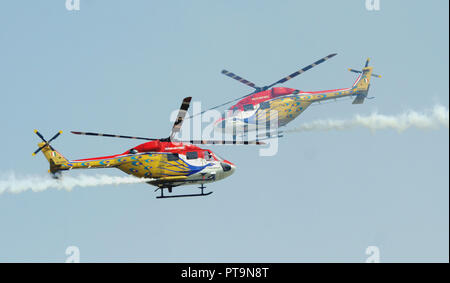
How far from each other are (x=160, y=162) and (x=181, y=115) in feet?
10.5

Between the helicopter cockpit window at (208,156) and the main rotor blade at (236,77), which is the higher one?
the main rotor blade at (236,77)

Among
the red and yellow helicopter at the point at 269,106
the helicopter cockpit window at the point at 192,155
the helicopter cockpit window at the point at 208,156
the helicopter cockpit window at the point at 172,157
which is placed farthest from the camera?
the red and yellow helicopter at the point at 269,106

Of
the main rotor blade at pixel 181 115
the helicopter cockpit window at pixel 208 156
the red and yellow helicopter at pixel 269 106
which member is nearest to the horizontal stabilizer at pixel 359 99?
the red and yellow helicopter at pixel 269 106

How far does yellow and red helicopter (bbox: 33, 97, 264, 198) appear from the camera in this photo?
159 feet

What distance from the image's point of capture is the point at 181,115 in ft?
156

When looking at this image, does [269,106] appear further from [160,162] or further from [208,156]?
[160,162]

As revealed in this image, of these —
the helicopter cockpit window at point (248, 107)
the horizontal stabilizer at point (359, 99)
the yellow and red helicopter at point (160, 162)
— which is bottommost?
the yellow and red helicopter at point (160, 162)

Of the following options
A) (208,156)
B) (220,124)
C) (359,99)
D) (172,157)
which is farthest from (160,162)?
(359,99)

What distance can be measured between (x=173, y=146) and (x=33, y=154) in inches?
305

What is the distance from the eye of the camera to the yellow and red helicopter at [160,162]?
159ft

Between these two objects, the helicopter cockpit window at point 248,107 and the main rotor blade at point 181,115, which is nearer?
the main rotor blade at point 181,115

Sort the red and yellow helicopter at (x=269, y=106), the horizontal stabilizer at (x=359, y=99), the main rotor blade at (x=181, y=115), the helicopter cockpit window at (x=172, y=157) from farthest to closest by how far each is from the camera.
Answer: the horizontal stabilizer at (x=359, y=99) < the red and yellow helicopter at (x=269, y=106) < the helicopter cockpit window at (x=172, y=157) < the main rotor blade at (x=181, y=115)

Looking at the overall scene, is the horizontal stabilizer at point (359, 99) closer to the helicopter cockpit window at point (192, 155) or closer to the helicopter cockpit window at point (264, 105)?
the helicopter cockpit window at point (264, 105)
